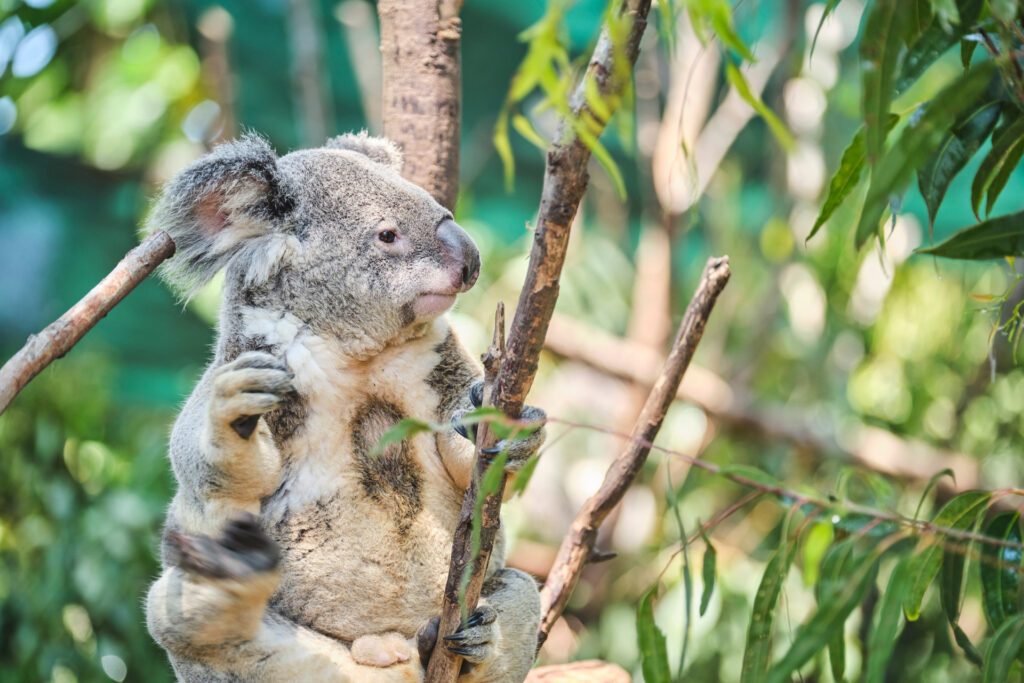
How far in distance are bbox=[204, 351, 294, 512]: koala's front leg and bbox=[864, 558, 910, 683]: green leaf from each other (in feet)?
3.07

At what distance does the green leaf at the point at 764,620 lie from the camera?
1531 mm

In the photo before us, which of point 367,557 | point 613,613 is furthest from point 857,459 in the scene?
point 367,557

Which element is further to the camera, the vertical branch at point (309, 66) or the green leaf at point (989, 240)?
the vertical branch at point (309, 66)

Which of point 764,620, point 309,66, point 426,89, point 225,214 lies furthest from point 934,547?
point 309,66

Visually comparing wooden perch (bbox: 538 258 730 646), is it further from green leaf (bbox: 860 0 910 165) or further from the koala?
green leaf (bbox: 860 0 910 165)

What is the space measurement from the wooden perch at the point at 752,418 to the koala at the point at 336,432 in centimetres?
261

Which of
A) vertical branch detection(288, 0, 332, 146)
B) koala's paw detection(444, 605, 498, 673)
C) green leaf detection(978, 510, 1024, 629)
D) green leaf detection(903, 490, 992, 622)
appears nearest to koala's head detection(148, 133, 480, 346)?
koala's paw detection(444, 605, 498, 673)

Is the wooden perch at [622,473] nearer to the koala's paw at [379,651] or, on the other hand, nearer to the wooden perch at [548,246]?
the koala's paw at [379,651]

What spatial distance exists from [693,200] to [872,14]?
1.18 feet

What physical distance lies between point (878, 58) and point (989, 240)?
47cm

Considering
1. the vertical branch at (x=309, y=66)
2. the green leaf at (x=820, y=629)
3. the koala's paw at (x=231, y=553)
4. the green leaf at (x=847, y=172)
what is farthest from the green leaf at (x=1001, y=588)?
the vertical branch at (x=309, y=66)

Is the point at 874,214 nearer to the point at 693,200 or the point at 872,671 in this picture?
the point at 693,200

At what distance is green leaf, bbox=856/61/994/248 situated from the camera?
1.17m

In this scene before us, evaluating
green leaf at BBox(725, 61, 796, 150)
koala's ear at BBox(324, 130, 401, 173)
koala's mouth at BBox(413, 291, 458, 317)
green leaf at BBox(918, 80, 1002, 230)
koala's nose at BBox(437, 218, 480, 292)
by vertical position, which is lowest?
koala's mouth at BBox(413, 291, 458, 317)
